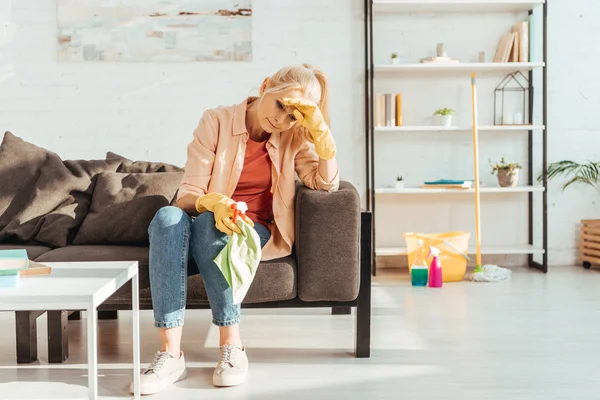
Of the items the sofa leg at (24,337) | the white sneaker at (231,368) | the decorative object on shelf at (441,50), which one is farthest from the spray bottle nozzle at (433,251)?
the sofa leg at (24,337)

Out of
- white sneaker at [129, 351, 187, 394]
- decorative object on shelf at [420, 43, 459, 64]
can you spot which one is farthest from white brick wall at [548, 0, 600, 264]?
white sneaker at [129, 351, 187, 394]

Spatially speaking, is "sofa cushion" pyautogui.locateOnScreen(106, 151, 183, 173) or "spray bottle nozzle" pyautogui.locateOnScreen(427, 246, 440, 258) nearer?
"sofa cushion" pyautogui.locateOnScreen(106, 151, 183, 173)

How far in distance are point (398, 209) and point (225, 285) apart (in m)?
2.72

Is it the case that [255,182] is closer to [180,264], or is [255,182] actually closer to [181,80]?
[180,264]

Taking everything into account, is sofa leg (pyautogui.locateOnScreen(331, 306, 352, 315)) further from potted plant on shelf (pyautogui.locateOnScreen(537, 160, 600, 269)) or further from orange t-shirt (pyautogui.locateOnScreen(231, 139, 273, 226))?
potted plant on shelf (pyautogui.locateOnScreen(537, 160, 600, 269))

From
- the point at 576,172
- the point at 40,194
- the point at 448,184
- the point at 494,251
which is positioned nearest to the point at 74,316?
the point at 40,194

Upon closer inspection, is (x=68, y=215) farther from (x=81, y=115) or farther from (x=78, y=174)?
(x=81, y=115)

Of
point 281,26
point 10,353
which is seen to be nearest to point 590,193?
point 281,26

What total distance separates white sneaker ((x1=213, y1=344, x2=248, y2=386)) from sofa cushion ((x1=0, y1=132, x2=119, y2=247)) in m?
0.93

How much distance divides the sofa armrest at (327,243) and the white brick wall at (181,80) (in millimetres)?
2273

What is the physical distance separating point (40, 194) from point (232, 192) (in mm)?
953

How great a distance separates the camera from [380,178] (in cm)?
491

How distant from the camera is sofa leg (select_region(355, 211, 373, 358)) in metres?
2.63

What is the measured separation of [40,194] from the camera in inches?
122
